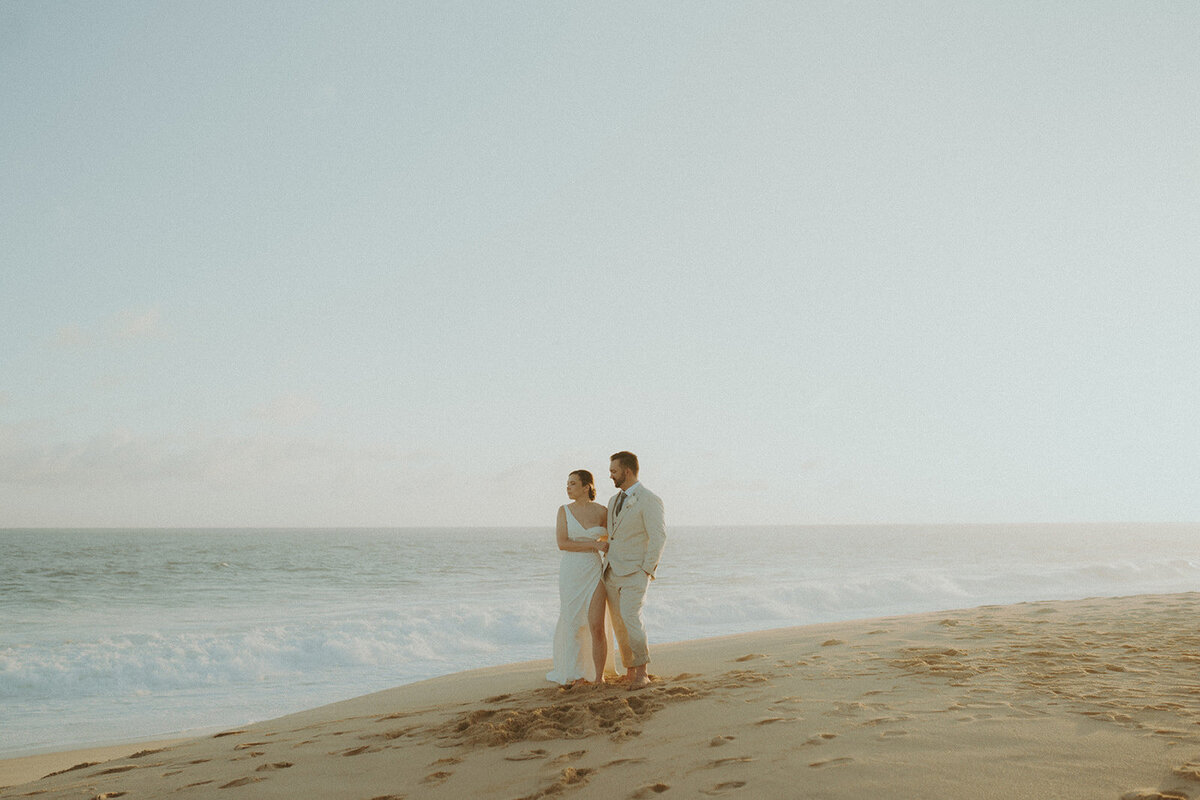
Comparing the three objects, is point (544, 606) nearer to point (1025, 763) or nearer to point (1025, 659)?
point (1025, 659)

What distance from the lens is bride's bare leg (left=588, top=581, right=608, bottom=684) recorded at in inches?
255

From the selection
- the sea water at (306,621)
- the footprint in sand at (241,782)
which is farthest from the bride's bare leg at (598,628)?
the sea water at (306,621)

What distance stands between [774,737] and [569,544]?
2.66 metres

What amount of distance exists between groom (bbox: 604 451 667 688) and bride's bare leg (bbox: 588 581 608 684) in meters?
0.18

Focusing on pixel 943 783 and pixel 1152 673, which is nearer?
pixel 943 783

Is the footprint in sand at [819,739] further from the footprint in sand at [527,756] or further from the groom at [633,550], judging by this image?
the groom at [633,550]

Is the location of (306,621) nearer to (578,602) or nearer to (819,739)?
(578,602)

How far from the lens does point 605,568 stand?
657 cm

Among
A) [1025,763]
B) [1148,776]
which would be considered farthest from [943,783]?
[1148,776]

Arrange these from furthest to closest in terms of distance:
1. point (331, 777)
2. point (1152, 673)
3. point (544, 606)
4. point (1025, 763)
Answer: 1. point (544, 606)
2. point (1152, 673)
3. point (331, 777)
4. point (1025, 763)

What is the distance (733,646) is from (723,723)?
505 cm

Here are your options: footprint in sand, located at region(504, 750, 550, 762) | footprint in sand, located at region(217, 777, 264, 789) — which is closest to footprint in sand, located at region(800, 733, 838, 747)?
footprint in sand, located at region(504, 750, 550, 762)

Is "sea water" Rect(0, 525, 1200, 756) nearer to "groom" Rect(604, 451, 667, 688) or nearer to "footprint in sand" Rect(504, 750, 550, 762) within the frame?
"groom" Rect(604, 451, 667, 688)

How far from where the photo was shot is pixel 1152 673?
554 centimetres
